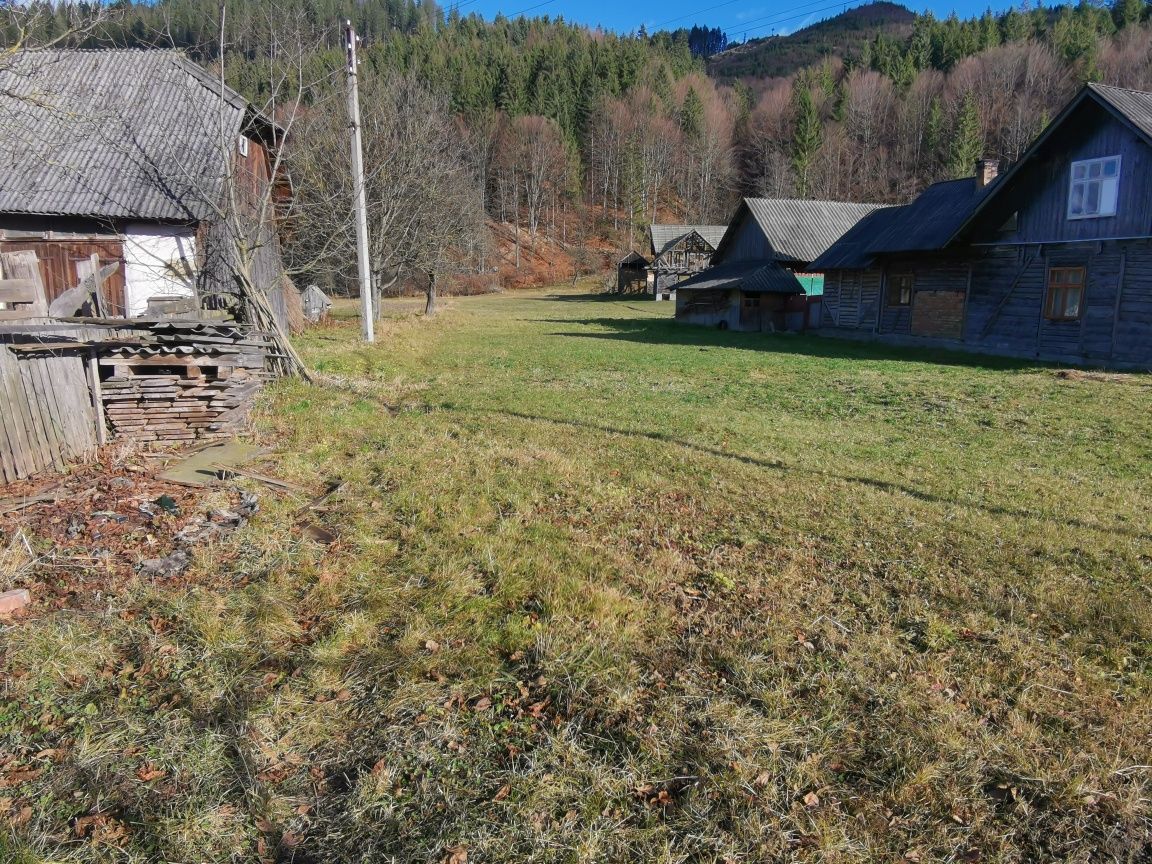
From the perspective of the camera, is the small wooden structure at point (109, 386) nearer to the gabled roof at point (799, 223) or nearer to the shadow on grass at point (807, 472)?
the shadow on grass at point (807, 472)

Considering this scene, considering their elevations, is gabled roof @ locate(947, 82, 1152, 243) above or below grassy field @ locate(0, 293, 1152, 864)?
above

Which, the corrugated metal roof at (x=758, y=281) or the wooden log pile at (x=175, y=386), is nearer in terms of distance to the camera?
the wooden log pile at (x=175, y=386)

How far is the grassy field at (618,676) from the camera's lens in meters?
2.85

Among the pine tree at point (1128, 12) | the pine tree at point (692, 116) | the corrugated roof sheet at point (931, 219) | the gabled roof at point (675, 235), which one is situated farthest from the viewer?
the pine tree at point (692, 116)

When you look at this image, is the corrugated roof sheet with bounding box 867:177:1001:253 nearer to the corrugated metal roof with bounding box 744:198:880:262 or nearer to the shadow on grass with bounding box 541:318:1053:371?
the shadow on grass with bounding box 541:318:1053:371

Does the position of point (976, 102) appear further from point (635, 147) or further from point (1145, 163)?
point (1145, 163)

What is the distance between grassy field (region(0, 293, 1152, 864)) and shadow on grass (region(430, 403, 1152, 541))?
7 centimetres

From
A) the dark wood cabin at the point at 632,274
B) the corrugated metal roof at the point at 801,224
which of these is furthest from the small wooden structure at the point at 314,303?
the dark wood cabin at the point at 632,274

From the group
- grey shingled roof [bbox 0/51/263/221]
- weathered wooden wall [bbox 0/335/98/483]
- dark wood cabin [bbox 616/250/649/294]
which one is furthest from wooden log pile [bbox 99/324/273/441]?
dark wood cabin [bbox 616/250/649/294]

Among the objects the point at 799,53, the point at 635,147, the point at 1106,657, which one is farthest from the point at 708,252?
the point at 799,53

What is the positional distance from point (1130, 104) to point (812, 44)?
146724 mm

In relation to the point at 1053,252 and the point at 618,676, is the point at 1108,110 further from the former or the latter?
the point at 618,676

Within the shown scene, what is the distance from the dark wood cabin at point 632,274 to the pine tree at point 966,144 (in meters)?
31.4

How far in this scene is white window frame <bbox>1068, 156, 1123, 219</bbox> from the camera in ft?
56.1
